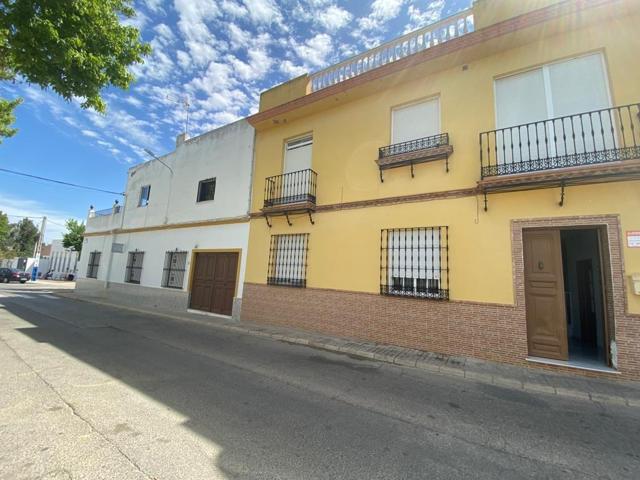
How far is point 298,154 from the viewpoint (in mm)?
9664

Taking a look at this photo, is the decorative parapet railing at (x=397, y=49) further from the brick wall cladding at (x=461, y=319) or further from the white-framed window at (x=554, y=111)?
the brick wall cladding at (x=461, y=319)

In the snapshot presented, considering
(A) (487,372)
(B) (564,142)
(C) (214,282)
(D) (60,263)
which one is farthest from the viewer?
(D) (60,263)

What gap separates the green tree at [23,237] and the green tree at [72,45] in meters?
60.7

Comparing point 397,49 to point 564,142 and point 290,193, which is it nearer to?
point 564,142

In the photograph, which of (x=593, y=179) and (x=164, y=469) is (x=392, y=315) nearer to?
(x=593, y=179)

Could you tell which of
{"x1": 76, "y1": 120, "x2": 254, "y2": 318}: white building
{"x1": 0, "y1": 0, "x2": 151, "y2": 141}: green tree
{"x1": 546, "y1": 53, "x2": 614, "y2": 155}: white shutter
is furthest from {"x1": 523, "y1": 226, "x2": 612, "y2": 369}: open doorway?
{"x1": 0, "y1": 0, "x2": 151, "y2": 141}: green tree

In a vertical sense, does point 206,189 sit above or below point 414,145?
above

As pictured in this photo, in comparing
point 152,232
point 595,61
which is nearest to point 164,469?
point 595,61

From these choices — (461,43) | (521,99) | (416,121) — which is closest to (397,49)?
(461,43)

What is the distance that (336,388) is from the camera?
437 centimetres

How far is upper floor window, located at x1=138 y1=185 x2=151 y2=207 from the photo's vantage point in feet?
49.8

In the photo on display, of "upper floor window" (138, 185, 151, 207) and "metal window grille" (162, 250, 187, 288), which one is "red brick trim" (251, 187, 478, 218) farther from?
"upper floor window" (138, 185, 151, 207)

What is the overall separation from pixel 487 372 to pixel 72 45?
30.0ft

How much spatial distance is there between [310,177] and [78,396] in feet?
23.3
